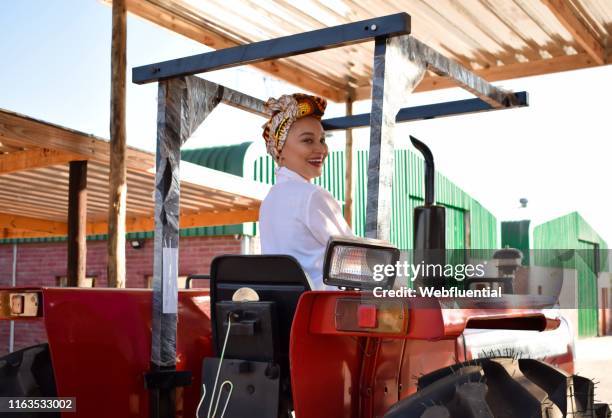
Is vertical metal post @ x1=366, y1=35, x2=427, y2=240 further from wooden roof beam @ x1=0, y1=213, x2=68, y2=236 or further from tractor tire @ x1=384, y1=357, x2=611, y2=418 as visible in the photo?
wooden roof beam @ x1=0, y1=213, x2=68, y2=236

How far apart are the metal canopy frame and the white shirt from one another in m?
0.33

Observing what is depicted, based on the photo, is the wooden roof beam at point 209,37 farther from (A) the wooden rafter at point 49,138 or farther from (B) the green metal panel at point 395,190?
(B) the green metal panel at point 395,190

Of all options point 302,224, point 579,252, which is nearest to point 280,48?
point 302,224

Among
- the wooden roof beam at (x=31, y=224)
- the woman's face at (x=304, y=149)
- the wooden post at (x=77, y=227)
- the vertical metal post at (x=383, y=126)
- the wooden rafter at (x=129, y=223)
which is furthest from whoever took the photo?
the wooden roof beam at (x=31, y=224)

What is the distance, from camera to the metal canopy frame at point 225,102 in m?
2.33

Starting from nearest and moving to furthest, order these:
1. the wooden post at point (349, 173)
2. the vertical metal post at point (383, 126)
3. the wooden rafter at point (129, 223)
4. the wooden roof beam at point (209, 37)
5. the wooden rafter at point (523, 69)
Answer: the vertical metal post at point (383, 126), the wooden roof beam at point (209, 37), the wooden rafter at point (523, 69), the wooden post at point (349, 173), the wooden rafter at point (129, 223)

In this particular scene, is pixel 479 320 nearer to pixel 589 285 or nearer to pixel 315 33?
pixel 589 285

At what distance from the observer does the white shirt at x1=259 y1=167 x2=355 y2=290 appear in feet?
8.93

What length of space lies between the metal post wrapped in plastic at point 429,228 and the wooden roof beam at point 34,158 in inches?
205

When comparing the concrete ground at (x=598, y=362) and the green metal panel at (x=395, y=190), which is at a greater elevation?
the green metal panel at (x=395, y=190)

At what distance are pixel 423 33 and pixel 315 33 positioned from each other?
525 cm

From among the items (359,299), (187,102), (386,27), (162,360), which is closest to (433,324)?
(359,299)

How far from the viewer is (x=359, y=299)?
209 cm

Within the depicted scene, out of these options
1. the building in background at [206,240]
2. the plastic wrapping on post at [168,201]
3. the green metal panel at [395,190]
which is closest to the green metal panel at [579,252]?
the plastic wrapping on post at [168,201]
